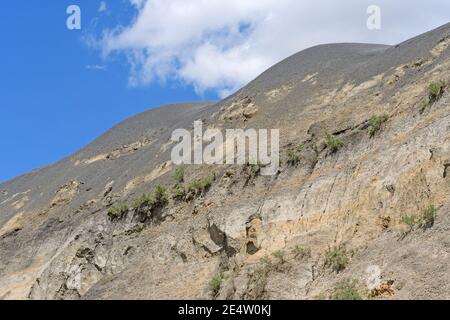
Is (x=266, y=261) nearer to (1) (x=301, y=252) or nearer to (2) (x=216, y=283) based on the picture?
(1) (x=301, y=252)

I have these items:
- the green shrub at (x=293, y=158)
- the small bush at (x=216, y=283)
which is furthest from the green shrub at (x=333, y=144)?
the small bush at (x=216, y=283)

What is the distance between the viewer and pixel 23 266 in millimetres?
24172

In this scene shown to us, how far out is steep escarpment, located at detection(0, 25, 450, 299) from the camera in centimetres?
1368

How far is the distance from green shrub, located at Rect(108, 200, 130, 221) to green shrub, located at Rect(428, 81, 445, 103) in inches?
444

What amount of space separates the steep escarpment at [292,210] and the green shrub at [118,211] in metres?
0.05

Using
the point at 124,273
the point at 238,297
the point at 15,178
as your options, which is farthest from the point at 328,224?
the point at 15,178

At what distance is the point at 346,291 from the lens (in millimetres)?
12383

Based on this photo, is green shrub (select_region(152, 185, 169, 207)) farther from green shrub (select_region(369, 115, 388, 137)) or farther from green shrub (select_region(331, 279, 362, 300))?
green shrub (select_region(331, 279, 362, 300))

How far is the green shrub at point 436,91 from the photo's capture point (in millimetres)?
16500

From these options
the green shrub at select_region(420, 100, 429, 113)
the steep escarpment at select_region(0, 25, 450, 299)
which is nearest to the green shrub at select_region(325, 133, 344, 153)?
the steep escarpment at select_region(0, 25, 450, 299)

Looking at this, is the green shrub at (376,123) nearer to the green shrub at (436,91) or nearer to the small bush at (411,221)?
the green shrub at (436,91)

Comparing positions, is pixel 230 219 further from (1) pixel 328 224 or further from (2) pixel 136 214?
(2) pixel 136 214

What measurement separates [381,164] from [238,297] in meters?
5.21

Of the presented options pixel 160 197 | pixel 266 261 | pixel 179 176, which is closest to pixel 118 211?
pixel 160 197
